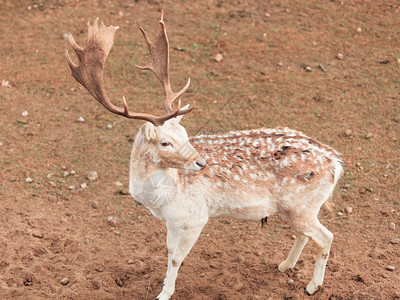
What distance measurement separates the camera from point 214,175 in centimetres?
538

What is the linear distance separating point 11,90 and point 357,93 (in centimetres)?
633

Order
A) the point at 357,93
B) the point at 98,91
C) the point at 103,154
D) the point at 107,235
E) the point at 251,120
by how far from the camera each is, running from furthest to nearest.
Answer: the point at 357,93, the point at 251,120, the point at 103,154, the point at 107,235, the point at 98,91

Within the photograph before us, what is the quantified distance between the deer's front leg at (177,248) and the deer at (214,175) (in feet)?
0.03

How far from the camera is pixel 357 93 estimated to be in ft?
30.7

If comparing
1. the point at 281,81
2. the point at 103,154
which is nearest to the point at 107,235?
the point at 103,154

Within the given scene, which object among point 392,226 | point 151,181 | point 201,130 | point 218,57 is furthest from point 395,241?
point 218,57

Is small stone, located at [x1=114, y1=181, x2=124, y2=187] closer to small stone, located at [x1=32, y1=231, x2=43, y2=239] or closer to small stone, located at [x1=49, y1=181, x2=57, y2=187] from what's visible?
small stone, located at [x1=49, y1=181, x2=57, y2=187]

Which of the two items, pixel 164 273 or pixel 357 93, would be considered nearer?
pixel 164 273

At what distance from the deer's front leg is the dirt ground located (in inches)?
9.9

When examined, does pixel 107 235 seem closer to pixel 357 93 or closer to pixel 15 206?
pixel 15 206

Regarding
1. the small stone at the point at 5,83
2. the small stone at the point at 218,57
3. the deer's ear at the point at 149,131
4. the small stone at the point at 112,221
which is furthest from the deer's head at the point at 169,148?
the small stone at the point at 5,83

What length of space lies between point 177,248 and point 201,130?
11.2 ft

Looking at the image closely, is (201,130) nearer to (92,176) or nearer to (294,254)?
(92,176)

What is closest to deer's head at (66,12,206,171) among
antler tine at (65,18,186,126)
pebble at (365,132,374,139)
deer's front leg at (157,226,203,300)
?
antler tine at (65,18,186,126)
